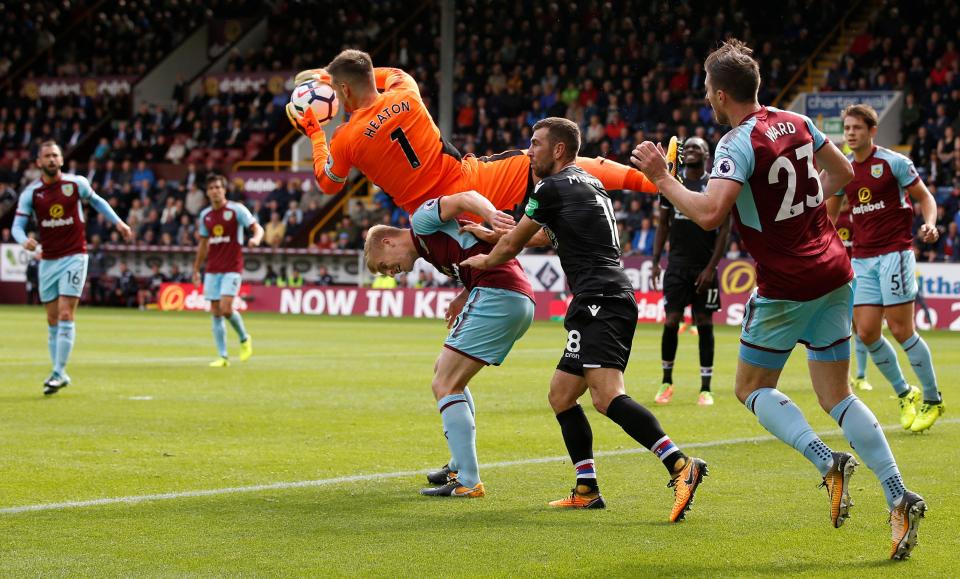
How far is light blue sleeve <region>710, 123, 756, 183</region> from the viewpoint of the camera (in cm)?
568

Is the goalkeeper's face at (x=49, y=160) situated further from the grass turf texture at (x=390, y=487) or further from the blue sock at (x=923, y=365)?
the blue sock at (x=923, y=365)

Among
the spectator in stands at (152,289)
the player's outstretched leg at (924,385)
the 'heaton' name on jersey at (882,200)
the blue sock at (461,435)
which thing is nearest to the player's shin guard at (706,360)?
the 'heaton' name on jersey at (882,200)

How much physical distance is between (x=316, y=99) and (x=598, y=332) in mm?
3188

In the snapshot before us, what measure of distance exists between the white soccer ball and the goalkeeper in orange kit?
84 centimetres

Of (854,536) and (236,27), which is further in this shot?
(236,27)

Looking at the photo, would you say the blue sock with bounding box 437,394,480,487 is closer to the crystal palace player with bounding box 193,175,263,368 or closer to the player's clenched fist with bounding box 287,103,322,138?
the player's clenched fist with bounding box 287,103,322,138

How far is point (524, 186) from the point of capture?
314 inches

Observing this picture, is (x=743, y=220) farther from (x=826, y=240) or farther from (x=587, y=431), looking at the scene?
(x=587, y=431)

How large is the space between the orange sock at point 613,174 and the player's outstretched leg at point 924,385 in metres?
Answer: 3.48

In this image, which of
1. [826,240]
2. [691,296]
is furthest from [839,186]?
[691,296]

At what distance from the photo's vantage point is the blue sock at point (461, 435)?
7.18 m

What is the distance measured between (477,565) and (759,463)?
3.37 meters

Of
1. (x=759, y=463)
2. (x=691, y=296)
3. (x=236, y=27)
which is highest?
(x=236, y=27)

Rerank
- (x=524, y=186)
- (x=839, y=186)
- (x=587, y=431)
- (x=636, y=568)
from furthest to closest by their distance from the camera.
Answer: (x=524, y=186) → (x=587, y=431) → (x=839, y=186) → (x=636, y=568)
